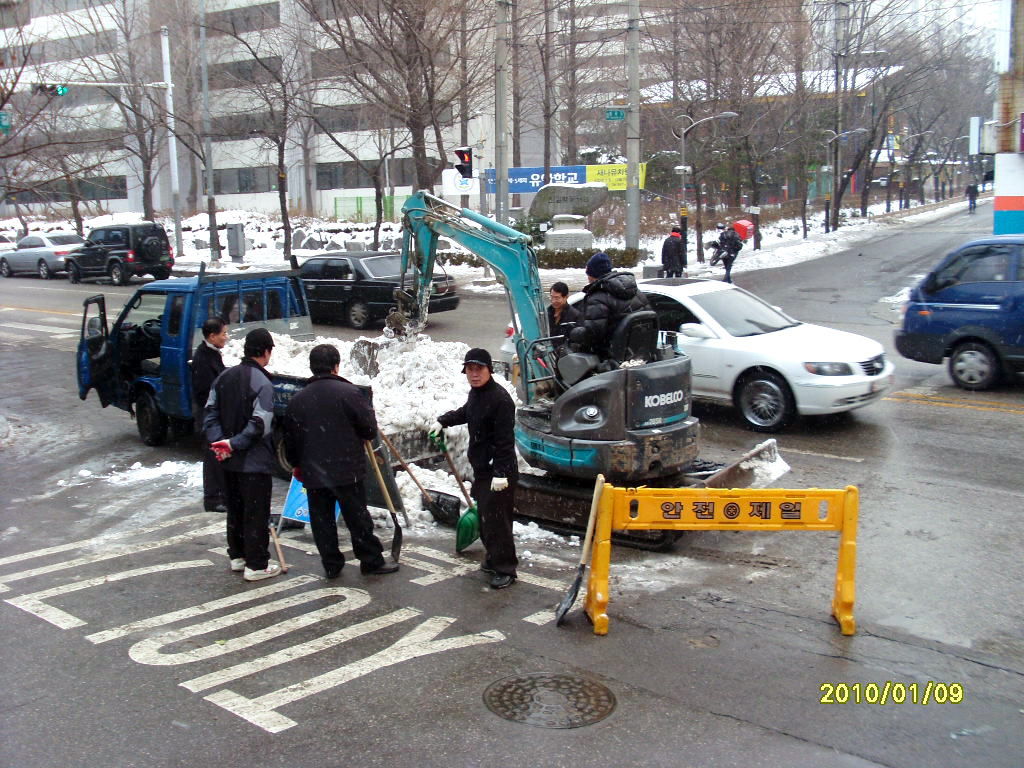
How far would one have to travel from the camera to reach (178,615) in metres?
6.05

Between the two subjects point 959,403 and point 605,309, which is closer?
point 605,309

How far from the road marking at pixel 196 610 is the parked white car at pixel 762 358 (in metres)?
5.31

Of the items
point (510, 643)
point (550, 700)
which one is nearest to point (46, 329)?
point (510, 643)

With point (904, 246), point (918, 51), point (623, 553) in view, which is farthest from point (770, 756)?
point (918, 51)

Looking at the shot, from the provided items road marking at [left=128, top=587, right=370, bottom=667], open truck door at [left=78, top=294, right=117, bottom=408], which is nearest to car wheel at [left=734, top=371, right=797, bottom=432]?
road marking at [left=128, top=587, right=370, bottom=667]

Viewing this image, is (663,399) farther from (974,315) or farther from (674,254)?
(674,254)

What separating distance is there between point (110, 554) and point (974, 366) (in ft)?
35.0

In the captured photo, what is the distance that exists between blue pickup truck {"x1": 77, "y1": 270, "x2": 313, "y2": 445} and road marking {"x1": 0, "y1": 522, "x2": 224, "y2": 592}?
106 inches

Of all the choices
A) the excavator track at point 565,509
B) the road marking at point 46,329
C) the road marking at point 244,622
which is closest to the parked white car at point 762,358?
the excavator track at point 565,509

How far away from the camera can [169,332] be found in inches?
411

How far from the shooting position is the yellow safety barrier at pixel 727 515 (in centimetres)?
554

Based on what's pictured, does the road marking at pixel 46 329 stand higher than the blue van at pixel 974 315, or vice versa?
the blue van at pixel 974 315

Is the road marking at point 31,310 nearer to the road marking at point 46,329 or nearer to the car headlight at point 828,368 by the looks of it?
the road marking at point 46,329

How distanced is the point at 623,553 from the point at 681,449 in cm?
96
